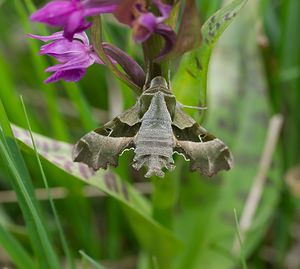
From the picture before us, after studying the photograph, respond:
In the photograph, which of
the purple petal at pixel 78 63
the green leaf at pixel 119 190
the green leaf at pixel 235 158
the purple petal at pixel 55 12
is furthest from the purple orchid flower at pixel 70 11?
the green leaf at pixel 235 158

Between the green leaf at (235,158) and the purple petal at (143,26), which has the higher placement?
the purple petal at (143,26)

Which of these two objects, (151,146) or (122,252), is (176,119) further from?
(122,252)

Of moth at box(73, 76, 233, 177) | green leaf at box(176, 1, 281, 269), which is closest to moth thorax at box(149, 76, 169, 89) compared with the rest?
moth at box(73, 76, 233, 177)

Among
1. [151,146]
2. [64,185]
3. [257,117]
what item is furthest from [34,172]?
[151,146]

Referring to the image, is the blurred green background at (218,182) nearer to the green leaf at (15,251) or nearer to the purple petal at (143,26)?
the green leaf at (15,251)

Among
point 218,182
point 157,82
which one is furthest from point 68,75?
point 218,182

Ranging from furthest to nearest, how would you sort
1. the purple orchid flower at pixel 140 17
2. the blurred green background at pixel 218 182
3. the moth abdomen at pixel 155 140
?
the blurred green background at pixel 218 182, the moth abdomen at pixel 155 140, the purple orchid flower at pixel 140 17
